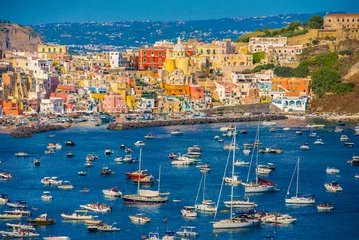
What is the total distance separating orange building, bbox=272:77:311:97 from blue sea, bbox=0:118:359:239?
7.56 meters

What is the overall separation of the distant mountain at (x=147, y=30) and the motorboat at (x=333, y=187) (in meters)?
95.0

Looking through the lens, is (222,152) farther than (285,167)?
Yes

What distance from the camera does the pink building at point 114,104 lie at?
61406 mm

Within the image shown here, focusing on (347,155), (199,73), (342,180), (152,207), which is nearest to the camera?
(152,207)

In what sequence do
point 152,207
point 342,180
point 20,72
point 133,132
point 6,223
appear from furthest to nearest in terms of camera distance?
1. point 20,72
2. point 133,132
3. point 342,180
4. point 152,207
5. point 6,223

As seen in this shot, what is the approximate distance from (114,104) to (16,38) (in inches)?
2212

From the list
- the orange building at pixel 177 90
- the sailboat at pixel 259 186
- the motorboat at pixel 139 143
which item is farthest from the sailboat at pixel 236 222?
the orange building at pixel 177 90

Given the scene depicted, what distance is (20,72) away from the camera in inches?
2482

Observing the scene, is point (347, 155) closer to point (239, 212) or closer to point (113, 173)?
point (113, 173)

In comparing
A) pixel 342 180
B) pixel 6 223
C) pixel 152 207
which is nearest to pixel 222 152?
pixel 342 180

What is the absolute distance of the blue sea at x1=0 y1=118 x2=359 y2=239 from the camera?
3241 cm

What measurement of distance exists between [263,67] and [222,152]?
23.8m

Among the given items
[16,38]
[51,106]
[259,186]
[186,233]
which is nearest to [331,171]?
[259,186]

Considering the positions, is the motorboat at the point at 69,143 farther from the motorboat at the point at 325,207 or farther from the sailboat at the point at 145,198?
the motorboat at the point at 325,207
